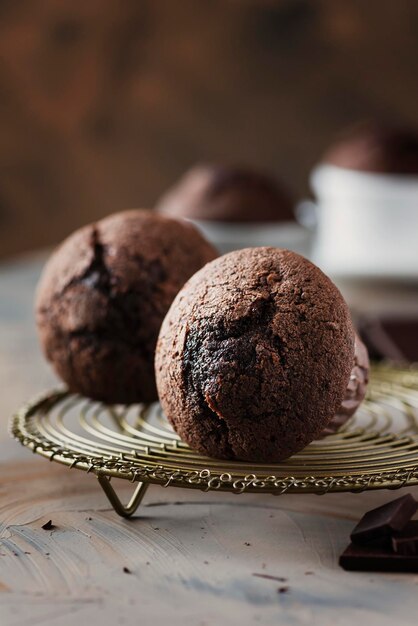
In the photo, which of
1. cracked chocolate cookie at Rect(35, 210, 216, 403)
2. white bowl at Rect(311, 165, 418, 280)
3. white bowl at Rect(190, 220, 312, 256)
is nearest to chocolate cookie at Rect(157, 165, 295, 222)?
white bowl at Rect(190, 220, 312, 256)

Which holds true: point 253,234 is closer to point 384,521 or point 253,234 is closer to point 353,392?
point 353,392

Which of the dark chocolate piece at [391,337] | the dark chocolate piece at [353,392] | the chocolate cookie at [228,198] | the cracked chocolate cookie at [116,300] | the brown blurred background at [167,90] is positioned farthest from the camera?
the brown blurred background at [167,90]

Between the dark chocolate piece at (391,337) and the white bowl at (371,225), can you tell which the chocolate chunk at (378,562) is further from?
the white bowl at (371,225)

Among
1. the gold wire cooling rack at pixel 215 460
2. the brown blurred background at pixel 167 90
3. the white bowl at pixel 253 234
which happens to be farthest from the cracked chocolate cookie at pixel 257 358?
the brown blurred background at pixel 167 90

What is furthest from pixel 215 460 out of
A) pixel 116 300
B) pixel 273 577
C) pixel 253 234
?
pixel 253 234

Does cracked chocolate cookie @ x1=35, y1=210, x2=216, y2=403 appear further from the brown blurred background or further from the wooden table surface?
the brown blurred background

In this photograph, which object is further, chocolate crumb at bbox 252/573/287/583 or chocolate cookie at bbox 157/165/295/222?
chocolate cookie at bbox 157/165/295/222
